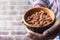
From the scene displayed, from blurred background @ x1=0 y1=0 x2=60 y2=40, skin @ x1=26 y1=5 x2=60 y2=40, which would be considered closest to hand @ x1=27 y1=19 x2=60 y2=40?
skin @ x1=26 y1=5 x2=60 y2=40

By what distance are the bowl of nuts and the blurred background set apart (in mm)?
1038

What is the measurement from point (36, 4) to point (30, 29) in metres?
0.18

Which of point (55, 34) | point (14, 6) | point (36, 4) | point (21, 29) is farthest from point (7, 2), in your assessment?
point (55, 34)

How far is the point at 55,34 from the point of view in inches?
32.4

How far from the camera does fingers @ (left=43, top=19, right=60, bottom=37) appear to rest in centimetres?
78

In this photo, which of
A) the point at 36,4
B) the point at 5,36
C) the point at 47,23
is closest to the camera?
the point at 47,23

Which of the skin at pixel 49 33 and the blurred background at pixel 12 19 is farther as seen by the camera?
the blurred background at pixel 12 19

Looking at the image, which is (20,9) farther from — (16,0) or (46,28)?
(46,28)

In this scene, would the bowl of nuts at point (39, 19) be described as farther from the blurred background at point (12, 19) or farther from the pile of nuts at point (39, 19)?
the blurred background at point (12, 19)

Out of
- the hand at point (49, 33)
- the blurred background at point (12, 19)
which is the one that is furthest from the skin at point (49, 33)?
the blurred background at point (12, 19)

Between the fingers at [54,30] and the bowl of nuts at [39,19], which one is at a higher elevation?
the bowl of nuts at [39,19]

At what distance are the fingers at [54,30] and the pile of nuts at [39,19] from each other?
32 millimetres

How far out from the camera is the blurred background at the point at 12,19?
1860mm

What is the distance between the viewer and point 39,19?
2.62 ft
